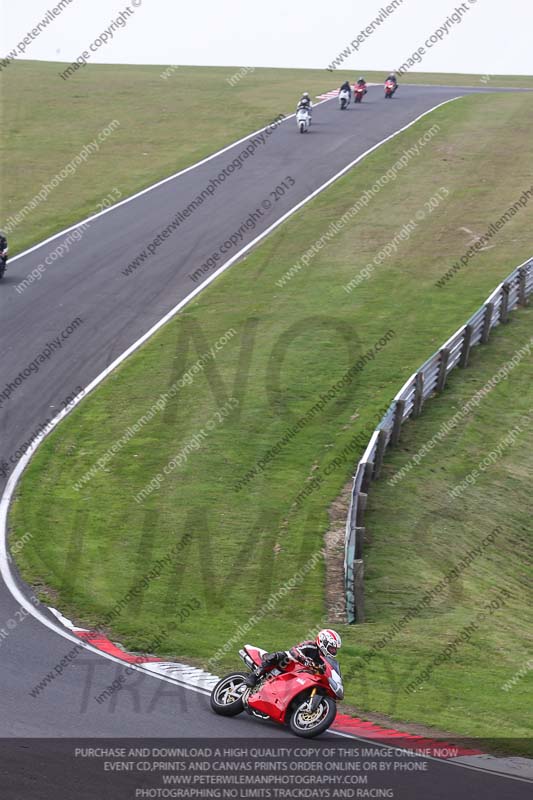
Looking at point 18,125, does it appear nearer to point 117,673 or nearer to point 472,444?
point 472,444

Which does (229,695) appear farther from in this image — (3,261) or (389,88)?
(389,88)

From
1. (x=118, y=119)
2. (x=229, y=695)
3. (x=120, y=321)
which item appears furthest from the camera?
(x=118, y=119)

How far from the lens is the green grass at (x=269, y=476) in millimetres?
14719

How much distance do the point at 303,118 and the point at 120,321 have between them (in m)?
23.1

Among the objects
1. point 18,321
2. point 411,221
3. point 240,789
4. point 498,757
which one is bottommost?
point 18,321

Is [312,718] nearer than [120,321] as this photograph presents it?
Yes

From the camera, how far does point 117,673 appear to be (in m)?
12.6

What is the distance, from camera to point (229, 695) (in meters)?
11.7

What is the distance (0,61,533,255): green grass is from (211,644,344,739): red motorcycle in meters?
24.5

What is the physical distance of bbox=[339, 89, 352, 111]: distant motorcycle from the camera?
53.7 m

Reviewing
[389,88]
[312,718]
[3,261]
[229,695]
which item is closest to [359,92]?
[389,88]

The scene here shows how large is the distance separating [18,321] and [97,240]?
7644mm

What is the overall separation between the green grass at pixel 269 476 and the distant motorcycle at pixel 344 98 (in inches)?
780

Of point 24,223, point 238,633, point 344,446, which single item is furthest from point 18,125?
point 238,633
